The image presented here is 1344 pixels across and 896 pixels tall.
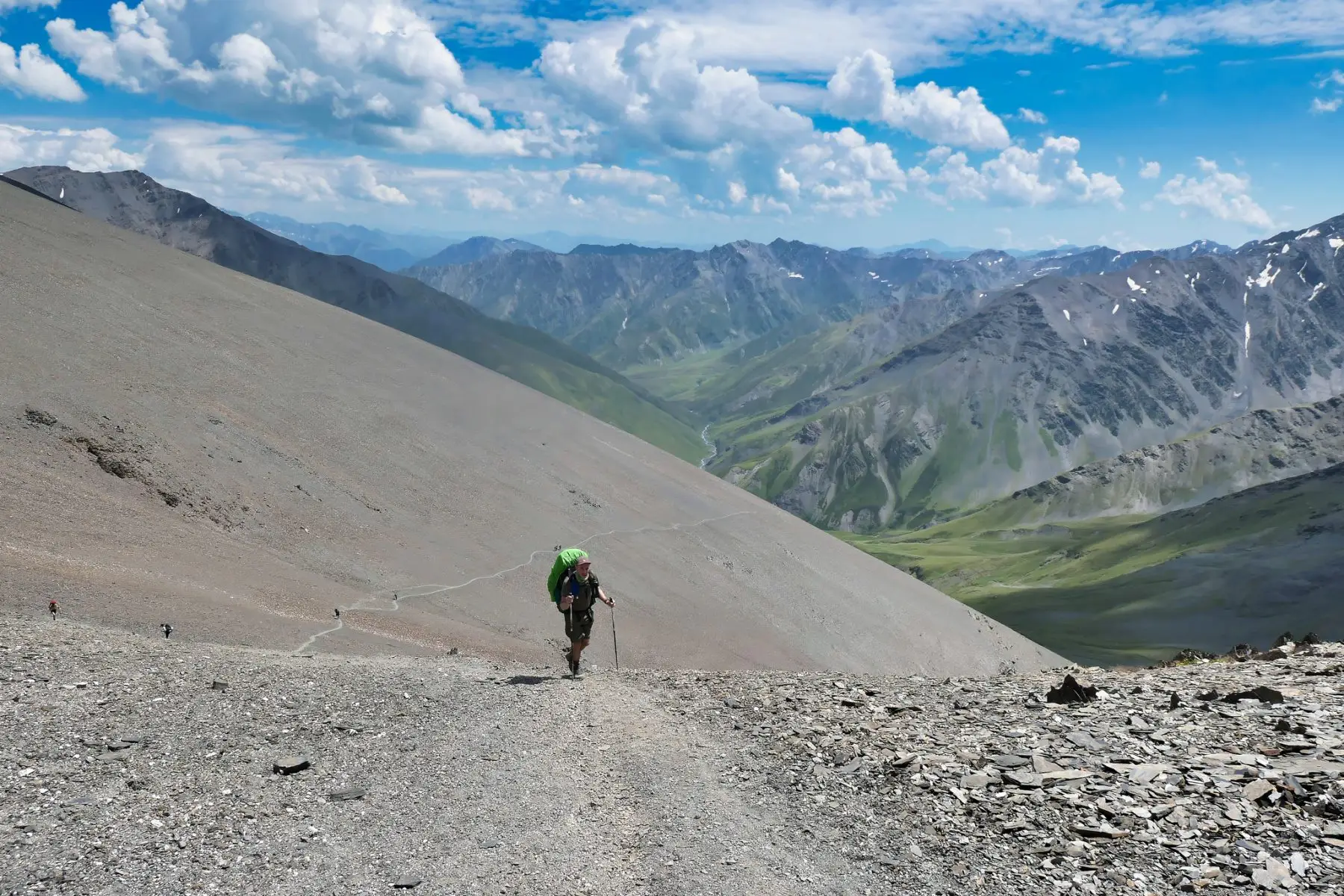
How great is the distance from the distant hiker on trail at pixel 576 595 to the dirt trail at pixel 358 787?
3.20 m

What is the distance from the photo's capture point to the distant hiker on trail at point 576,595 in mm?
18109

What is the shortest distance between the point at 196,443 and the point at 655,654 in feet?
62.5

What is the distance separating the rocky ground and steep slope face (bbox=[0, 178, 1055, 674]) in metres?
7.95

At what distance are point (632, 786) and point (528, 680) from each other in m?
6.14

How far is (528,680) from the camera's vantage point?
16.9 meters

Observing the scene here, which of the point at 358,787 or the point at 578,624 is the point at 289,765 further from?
the point at 578,624

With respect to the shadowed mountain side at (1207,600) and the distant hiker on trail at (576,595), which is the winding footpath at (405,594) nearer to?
the distant hiker on trail at (576,595)

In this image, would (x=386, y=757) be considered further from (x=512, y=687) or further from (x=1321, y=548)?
(x=1321, y=548)

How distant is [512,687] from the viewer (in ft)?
52.0

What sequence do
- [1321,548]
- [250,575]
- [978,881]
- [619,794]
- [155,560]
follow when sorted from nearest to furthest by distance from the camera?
[978,881], [619,794], [155,560], [250,575], [1321,548]

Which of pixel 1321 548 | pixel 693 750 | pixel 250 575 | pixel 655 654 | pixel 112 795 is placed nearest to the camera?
pixel 112 795

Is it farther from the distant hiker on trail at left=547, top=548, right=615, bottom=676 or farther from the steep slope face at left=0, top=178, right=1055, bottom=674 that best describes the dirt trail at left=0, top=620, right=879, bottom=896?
the steep slope face at left=0, top=178, right=1055, bottom=674

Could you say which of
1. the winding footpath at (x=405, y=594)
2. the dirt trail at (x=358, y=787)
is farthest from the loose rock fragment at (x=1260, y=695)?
the winding footpath at (x=405, y=594)

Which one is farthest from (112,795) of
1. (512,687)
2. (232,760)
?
(512,687)
